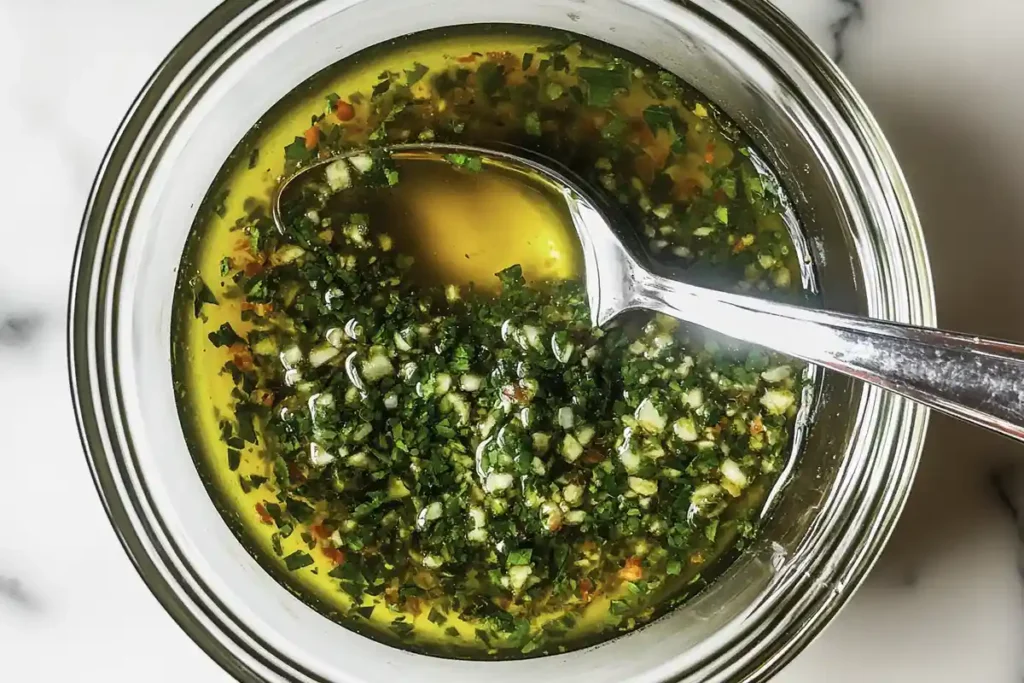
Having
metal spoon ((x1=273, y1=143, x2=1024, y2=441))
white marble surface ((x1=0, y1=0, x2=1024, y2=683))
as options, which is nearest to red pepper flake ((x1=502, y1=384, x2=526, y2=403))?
metal spoon ((x1=273, y1=143, x2=1024, y2=441))

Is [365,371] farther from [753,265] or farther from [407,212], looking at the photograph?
[753,265]

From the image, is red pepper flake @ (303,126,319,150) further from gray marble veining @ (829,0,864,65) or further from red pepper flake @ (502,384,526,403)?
gray marble veining @ (829,0,864,65)

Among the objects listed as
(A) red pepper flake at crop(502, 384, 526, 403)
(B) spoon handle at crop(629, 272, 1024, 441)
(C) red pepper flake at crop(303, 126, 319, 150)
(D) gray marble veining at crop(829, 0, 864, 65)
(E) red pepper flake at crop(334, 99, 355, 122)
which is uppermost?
(D) gray marble veining at crop(829, 0, 864, 65)

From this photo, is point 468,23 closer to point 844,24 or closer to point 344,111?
point 344,111

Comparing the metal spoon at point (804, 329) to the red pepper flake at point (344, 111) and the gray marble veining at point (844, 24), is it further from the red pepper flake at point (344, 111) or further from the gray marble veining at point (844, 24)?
the gray marble veining at point (844, 24)

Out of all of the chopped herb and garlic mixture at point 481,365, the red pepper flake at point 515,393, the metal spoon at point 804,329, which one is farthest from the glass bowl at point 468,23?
the red pepper flake at point 515,393
